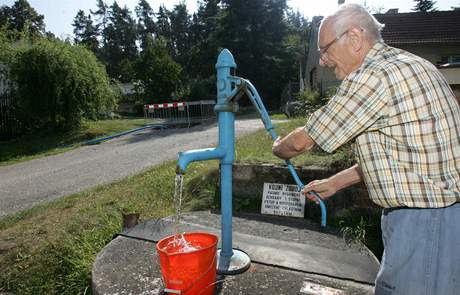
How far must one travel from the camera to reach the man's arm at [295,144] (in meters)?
1.56

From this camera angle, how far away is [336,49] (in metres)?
1.49

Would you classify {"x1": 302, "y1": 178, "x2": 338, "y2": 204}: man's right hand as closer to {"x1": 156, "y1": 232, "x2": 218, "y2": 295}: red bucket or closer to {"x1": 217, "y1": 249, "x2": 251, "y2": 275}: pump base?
{"x1": 156, "y1": 232, "x2": 218, "y2": 295}: red bucket

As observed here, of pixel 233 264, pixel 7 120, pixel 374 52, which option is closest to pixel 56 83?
pixel 7 120

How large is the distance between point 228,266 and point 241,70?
26853 mm

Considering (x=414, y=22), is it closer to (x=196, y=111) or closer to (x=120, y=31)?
(x=196, y=111)

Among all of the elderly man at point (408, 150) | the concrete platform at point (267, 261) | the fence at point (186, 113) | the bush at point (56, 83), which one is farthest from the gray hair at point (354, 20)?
the fence at point (186, 113)

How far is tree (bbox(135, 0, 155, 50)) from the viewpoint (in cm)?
5835

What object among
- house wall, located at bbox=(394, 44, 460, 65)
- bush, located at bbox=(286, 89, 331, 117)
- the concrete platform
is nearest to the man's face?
the concrete platform

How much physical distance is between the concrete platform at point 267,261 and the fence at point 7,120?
11431 mm

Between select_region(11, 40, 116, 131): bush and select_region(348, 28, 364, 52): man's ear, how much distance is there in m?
11.3

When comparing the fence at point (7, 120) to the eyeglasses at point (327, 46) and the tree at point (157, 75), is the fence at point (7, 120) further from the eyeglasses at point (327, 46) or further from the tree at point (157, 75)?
the eyeglasses at point (327, 46)

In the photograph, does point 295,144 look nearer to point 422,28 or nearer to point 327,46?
point 327,46

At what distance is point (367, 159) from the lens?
143 centimetres

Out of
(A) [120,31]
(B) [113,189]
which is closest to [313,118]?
(B) [113,189]
